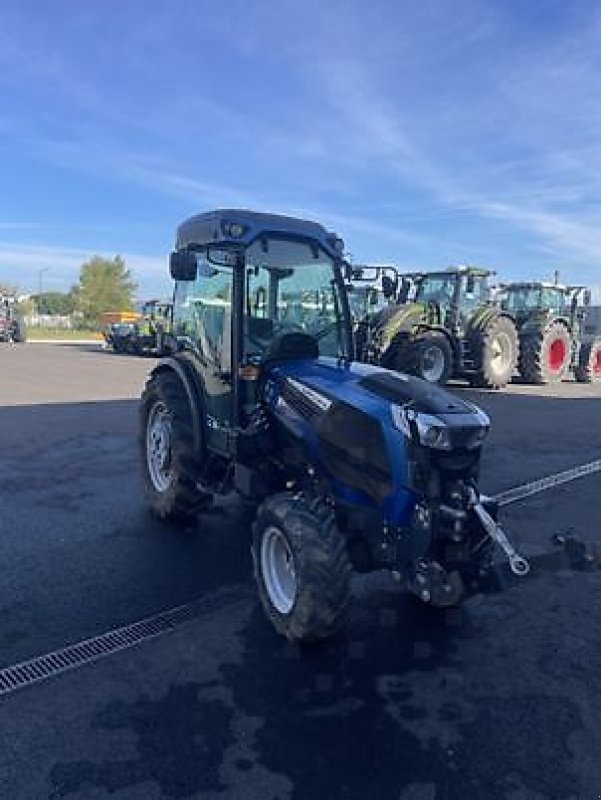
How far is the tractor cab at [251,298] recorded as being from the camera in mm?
4668

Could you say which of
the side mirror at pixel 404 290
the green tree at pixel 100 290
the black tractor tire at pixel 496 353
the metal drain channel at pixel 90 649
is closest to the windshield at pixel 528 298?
the black tractor tire at pixel 496 353

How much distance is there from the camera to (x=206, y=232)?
4895mm

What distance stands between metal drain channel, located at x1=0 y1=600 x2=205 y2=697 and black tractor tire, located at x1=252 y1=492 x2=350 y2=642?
1.81ft

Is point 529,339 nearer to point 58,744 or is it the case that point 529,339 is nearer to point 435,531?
point 435,531

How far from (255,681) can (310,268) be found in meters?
2.88

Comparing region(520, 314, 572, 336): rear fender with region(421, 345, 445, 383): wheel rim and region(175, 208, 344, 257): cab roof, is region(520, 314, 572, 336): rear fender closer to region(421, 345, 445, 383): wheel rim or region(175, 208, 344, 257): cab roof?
region(421, 345, 445, 383): wheel rim

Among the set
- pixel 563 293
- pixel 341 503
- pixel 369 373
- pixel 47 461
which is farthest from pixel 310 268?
pixel 563 293

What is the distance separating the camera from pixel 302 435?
13.7 ft

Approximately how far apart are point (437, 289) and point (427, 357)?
86.8 inches

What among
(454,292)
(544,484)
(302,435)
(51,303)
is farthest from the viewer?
(51,303)

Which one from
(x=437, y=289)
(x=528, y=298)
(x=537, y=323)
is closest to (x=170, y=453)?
(x=437, y=289)

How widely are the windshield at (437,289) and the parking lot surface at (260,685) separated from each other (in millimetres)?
10186

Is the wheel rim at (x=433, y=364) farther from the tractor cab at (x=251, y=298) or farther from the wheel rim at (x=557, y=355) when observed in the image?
the tractor cab at (x=251, y=298)

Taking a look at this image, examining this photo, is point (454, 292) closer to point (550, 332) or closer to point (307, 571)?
point (550, 332)
